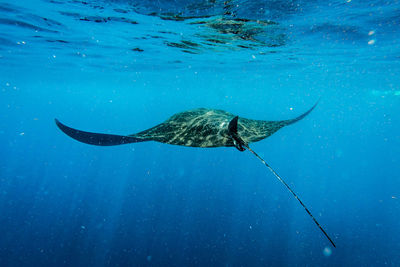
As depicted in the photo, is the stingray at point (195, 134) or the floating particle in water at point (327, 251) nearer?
the stingray at point (195, 134)

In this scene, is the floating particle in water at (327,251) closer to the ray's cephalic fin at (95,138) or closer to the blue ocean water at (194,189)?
the blue ocean water at (194,189)

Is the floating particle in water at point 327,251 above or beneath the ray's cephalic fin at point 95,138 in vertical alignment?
beneath

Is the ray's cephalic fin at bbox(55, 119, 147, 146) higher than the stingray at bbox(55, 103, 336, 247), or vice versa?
the ray's cephalic fin at bbox(55, 119, 147, 146)

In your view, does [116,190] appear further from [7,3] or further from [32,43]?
[7,3]

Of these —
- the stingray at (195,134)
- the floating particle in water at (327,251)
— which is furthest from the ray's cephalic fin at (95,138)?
the floating particle in water at (327,251)

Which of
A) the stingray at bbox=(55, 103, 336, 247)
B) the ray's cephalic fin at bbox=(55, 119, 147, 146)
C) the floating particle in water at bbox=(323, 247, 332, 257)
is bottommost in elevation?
the floating particle in water at bbox=(323, 247, 332, 257)

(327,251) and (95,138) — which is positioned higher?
(95,138)

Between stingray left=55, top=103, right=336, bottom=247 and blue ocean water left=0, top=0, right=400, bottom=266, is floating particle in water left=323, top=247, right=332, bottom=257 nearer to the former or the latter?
blue ocean water left=0, top=0, right=400, bottom=266

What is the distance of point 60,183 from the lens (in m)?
33.4

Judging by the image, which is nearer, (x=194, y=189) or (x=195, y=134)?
(x=195, y=134)

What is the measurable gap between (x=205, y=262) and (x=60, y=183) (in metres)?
28.1

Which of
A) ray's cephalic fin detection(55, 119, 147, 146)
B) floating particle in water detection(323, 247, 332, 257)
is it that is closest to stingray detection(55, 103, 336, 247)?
ray's cephalic fin detection(55, 119, 147, 146)

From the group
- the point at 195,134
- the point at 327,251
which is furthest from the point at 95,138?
the point at 327,251

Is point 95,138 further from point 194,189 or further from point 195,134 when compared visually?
point 194,189
